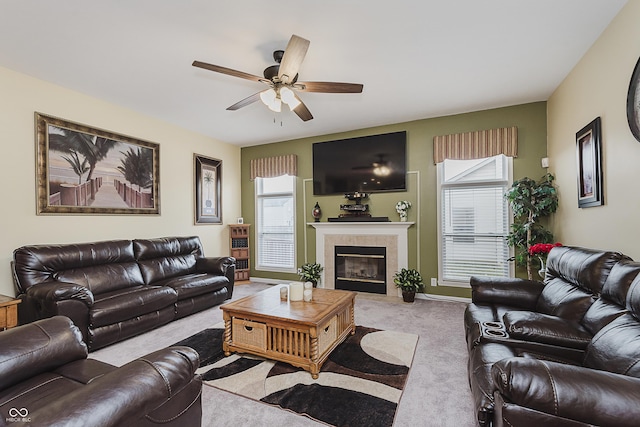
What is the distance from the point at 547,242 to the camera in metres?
3.68

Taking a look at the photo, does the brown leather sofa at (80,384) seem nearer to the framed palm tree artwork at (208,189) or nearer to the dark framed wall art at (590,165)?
the dark framed wall art at (590,165)

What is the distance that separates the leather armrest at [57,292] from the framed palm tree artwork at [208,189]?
245 centimetres

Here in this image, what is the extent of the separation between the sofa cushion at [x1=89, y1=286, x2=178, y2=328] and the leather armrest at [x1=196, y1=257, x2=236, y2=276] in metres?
0.86

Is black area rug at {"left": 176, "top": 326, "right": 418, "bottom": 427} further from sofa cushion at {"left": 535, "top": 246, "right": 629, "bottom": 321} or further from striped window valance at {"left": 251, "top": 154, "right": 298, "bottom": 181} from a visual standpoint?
striped window valance at {"left": 251, "top": 154, "right": 298, "bottom": 181}

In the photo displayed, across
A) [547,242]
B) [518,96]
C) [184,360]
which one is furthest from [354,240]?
[184,360]

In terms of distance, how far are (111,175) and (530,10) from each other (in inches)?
188

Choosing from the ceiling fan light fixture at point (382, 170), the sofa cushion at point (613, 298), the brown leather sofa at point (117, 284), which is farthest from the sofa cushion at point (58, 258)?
the sofa cushion at point (613, 298)

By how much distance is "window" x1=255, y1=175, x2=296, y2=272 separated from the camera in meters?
5.61

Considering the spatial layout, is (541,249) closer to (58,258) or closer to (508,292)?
(508,292)

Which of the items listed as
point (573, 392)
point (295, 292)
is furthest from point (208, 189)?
point (573, 392)

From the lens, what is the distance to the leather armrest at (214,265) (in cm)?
432

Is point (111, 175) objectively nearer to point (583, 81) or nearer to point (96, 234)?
point (96, 234)

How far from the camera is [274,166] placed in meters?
5.65

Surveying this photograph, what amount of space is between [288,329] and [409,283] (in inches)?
98.2
